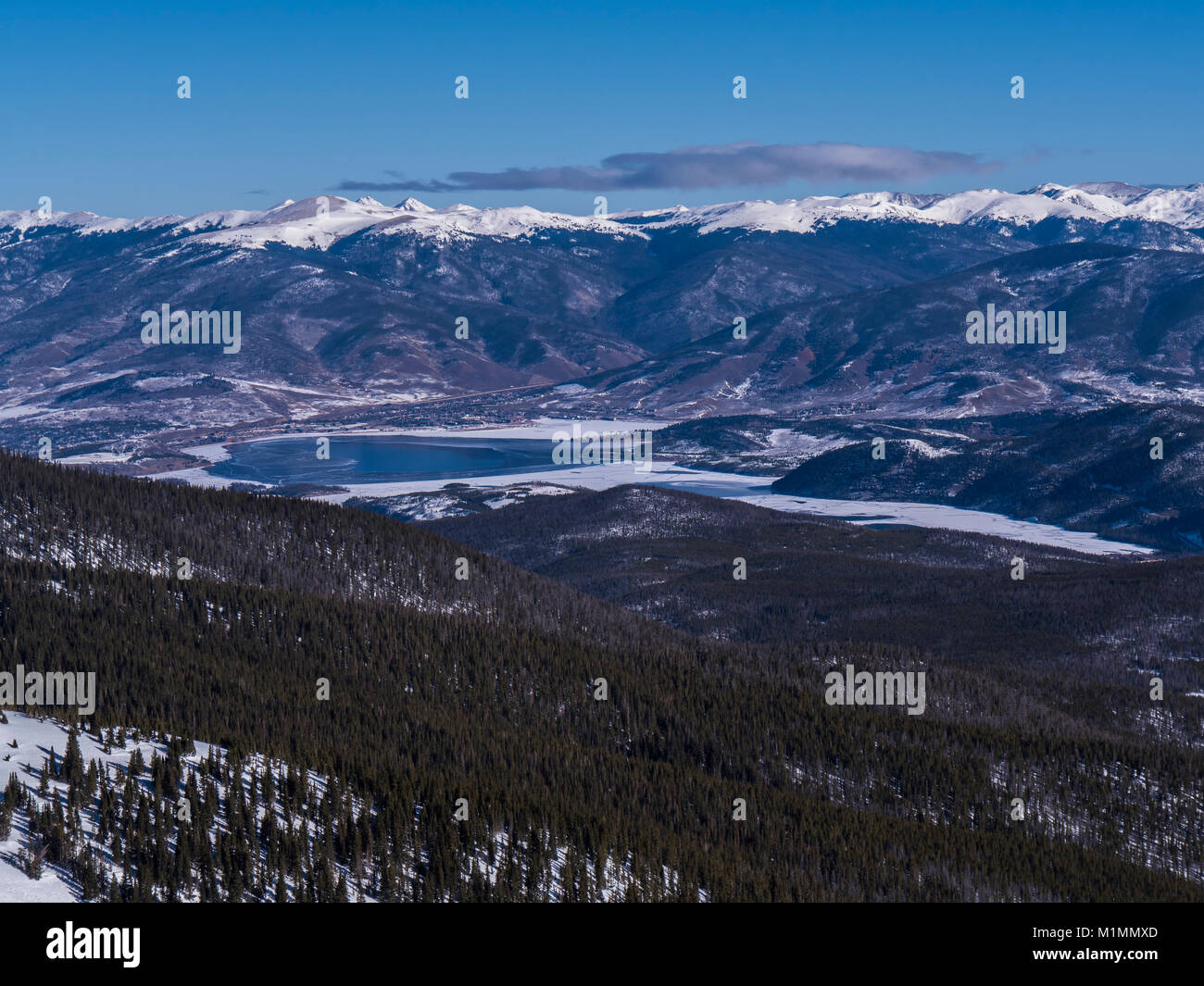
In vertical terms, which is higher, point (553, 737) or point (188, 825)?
point (188, 825)

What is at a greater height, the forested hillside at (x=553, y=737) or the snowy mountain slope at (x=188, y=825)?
the snowy mountain slope at (x=188, y=825)

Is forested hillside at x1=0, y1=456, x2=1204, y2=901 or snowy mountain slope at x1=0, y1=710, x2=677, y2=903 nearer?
snowy mountain slope at x1=0, y1=710, x2=677, y2=903

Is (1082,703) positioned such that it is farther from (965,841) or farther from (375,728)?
(375,728)

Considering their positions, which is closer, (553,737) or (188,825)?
(188,825)

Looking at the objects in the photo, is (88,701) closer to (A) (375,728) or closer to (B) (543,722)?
(A) (375,728)

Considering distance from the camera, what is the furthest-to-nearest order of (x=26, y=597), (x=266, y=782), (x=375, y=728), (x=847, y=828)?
(x=26, y=597)
(x=375, y=728)
(x=847, y=828)
(x=266, y=782)

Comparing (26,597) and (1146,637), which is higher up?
(26,597)

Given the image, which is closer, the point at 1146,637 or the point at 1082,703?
the point at 1082,703

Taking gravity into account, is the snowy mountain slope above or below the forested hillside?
above

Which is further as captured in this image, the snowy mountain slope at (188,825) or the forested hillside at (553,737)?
the forested hillside at (553,737)
